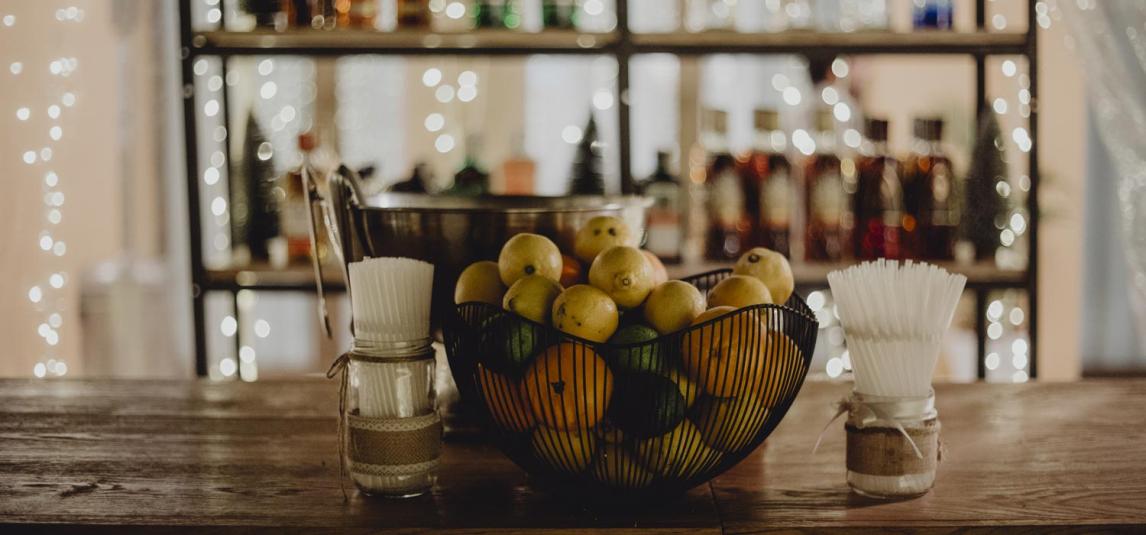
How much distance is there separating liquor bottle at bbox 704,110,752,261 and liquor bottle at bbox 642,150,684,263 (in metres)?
0.08

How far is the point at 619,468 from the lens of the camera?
2.45 feet

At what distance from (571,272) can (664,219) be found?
1201mm

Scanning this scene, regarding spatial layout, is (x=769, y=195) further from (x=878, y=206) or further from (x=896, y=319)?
(x=896, y=319)

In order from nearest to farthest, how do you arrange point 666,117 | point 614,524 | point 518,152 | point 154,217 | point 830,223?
1. point 614,524
2. point 830,223
3. point 518,152
4. point 154,217
5. point 666,117

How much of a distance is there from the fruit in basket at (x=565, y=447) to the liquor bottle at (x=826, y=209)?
4.84 feet

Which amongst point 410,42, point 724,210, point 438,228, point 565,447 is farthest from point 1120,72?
point 565,447

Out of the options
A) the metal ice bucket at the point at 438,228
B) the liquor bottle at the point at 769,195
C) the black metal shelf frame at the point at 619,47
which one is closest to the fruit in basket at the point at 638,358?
the metal ice bucket at the point at 438,228

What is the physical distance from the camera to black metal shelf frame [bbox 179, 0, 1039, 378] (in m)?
2.03

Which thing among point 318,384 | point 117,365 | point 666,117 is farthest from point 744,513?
point 666,117

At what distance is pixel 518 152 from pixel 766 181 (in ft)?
1.82

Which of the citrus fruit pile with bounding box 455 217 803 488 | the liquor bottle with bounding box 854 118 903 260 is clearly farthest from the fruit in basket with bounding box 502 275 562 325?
the liquor bottle with bounding box 854 118 903 260

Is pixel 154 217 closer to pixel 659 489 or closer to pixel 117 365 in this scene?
pixel 117 365

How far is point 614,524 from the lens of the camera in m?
0.75

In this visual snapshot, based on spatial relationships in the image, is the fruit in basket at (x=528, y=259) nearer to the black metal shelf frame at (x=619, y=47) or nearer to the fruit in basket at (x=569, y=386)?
the fruit in basket at (x=569, y=386)
